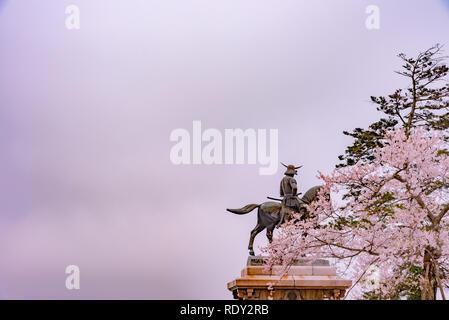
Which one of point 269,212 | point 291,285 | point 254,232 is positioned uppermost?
point 269,212

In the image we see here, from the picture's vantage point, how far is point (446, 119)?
26.8 meters

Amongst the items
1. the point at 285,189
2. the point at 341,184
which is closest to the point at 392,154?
the point at 341,184

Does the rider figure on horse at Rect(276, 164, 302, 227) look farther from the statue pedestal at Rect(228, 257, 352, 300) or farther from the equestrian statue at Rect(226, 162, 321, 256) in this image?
the statue pedestal at Rect(228, 257, 352, 300)

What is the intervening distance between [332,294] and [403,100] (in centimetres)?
1282

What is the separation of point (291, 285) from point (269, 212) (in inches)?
90.7

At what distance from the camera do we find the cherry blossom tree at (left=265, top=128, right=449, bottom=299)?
15.8 m

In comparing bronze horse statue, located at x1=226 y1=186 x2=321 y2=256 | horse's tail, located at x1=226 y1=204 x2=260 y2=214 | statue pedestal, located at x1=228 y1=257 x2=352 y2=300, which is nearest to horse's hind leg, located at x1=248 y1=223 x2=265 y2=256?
bronze horse statue, located at x1=226 y1=186 x2=321 y2=256

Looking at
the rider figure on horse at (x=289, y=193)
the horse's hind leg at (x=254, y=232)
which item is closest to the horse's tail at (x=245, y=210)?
the horse's hind leg at (x=254, y=232)

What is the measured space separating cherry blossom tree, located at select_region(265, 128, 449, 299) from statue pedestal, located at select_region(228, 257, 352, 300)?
0.38 m

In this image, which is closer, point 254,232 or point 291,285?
point 291,285

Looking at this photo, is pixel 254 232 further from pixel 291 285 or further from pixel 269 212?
pixel 291 285

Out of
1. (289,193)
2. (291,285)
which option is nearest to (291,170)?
(289,193)

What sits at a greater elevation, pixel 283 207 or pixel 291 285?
pixel 283 207

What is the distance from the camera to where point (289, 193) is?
19234 millimetres
